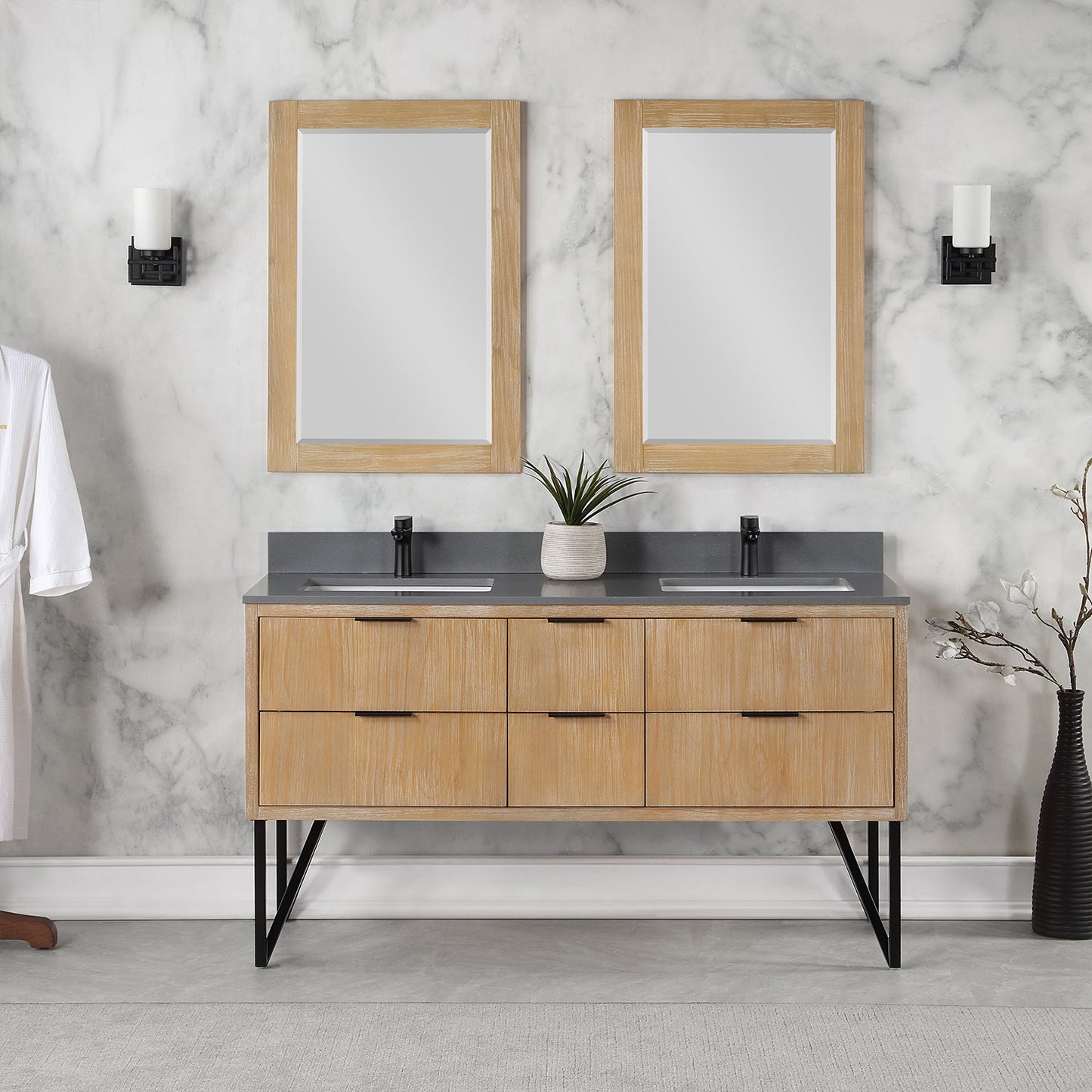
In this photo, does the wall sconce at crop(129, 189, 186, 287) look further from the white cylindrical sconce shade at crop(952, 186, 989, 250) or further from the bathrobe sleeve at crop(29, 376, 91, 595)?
the white cylindrical sconce shade at crop(952, 186, 989, 250)

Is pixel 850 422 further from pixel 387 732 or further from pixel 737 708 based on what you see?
pixel 387 732

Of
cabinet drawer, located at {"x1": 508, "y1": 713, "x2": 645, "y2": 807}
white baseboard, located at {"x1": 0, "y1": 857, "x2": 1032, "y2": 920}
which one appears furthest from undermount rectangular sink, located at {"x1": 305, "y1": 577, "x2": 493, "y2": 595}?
white baseboard, located at {"x1": 0, "y1": 857, "x2": 1032, "y2": 920}

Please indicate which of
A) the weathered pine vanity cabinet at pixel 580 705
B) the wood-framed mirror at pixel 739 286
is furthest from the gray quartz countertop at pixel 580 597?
the wood-framed mirror at pixel 739 286

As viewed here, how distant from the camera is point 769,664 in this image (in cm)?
259

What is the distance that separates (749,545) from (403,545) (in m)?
0.89

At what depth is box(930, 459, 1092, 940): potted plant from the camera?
2.84 meters

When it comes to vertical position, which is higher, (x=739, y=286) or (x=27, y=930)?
(x=739, y=286)

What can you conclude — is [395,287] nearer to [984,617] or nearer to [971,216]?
[971,216]

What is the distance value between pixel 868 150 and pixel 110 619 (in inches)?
92.6

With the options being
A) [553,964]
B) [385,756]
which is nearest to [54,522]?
[385,756]

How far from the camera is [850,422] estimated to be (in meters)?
2.97

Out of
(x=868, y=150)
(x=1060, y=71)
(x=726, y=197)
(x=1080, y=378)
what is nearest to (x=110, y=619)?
(x=726, y=197)

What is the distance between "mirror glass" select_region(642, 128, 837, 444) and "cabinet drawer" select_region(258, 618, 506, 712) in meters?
0.79

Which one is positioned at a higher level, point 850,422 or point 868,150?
point 868,150
